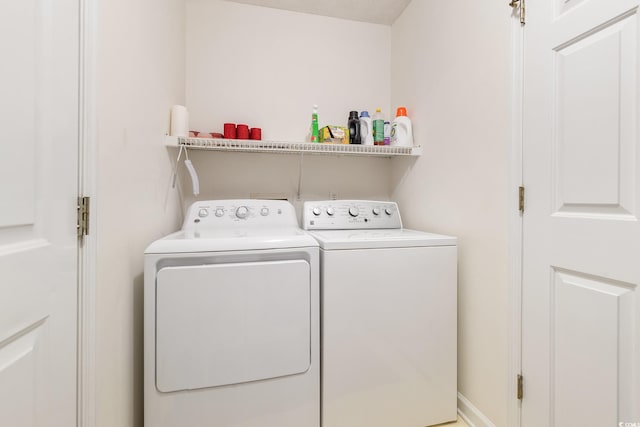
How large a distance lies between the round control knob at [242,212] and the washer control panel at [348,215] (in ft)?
1.18

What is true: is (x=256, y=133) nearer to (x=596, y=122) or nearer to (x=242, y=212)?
(x=242, y=212)

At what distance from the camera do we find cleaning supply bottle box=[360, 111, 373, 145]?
1.99 metres

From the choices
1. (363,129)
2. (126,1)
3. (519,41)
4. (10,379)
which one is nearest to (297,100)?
(363,129)

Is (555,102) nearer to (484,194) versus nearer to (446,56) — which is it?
(484,194)

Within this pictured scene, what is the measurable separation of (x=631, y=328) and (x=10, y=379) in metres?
1.61

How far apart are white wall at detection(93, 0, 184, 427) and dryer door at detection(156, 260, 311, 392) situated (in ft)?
0.48

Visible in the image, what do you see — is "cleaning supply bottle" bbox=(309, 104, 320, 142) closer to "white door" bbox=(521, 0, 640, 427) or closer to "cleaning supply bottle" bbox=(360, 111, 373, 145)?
"cleaning supply bottle" bbox=(360, 111, 373, 145)

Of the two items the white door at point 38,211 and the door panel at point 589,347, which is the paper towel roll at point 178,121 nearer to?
the white door at point 38,211

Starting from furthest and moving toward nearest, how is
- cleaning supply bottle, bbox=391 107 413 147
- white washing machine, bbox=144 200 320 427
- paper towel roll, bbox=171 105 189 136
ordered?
cleaning supply bottle, bbox=391 107 413 147
paper towel roll, bbox=171 105 189 136
white washing machine, bbox=144 200 320 427

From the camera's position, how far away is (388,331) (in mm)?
1366

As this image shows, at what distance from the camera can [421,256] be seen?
1.41 meters

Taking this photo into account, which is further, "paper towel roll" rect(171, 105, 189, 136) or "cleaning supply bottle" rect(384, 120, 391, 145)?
"cleaning supply bottle" rect(384, 120, 391, 145)

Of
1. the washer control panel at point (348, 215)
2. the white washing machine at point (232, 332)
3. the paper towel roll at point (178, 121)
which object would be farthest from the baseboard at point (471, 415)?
the paper towel roll at point (178, 121)

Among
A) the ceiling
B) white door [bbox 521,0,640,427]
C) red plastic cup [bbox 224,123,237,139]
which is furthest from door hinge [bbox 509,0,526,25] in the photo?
red plastic cup [bbox 224,123,237,139]
